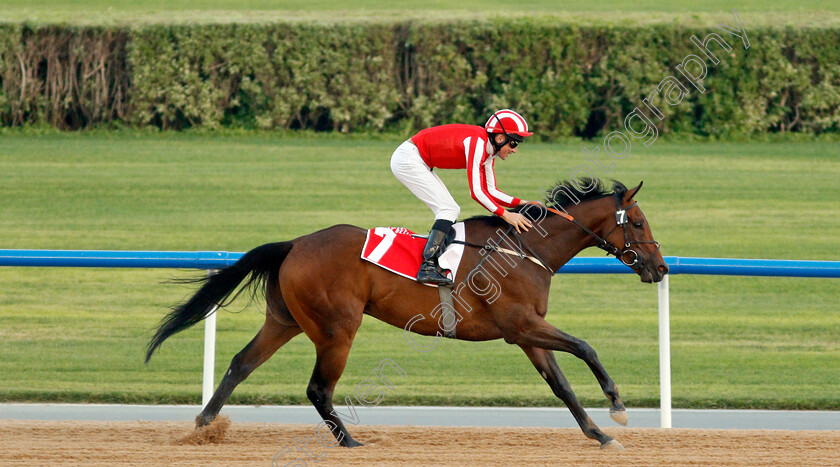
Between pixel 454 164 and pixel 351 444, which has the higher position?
pixel 454 164

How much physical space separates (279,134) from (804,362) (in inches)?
457

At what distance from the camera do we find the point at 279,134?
18141 millimetres

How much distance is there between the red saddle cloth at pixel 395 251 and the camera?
5.24 m

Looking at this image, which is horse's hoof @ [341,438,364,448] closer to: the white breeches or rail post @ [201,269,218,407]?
rail post @ [201,269,218,407]

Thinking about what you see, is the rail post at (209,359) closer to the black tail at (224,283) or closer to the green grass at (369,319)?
the black tail at (224,283)

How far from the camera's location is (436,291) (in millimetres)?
5254

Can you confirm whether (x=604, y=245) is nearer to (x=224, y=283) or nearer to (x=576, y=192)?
(x=576, y=192)

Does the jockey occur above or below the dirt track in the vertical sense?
above

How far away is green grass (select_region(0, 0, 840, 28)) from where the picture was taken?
18.8 m

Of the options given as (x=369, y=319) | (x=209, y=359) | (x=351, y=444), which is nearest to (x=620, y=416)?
(x=351, y=444)

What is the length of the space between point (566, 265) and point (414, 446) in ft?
4.55

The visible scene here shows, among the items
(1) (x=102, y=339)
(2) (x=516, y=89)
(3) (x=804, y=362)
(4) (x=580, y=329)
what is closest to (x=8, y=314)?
(1) (x=102, y=339)

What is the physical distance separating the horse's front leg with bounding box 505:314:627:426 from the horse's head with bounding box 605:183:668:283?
0.52m

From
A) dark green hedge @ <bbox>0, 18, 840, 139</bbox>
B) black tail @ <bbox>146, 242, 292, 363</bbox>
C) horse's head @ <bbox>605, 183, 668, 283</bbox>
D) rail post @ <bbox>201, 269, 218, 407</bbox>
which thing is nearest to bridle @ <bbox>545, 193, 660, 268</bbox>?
horse's head @ <bbox>605, 183, 668, 283</bbox>
